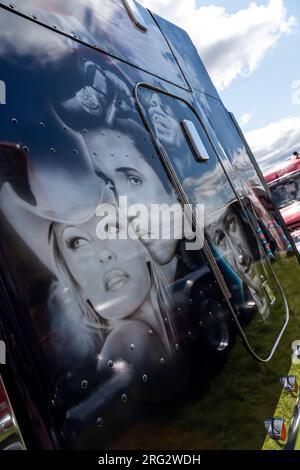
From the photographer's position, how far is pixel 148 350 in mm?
1112

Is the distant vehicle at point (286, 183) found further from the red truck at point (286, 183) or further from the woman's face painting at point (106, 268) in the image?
the woman's face painting at point (106, 268)

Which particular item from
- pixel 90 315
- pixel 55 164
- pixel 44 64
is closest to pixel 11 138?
pixel 55 164

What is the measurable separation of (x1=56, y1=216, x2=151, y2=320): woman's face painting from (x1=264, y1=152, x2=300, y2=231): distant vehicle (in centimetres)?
981

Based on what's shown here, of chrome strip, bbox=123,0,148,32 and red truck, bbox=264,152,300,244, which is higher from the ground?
chrome strip, bbox=123,0,148,32

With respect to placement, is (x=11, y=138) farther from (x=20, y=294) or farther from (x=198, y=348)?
(x=198, y=348)

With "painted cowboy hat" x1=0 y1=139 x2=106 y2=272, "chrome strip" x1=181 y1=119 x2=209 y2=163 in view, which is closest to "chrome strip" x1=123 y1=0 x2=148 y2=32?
"chrome strip" x1=181 y1=119 x2=209 y2=163

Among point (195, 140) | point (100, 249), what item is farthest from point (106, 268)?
point (195, 140)

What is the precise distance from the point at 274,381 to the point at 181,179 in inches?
39.4

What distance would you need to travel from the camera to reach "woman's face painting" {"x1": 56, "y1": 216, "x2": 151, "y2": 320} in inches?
39.8

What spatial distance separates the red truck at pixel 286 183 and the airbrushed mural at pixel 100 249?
930cm

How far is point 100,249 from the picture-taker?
3.63 feet

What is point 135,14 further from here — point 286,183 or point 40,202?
point 286,183

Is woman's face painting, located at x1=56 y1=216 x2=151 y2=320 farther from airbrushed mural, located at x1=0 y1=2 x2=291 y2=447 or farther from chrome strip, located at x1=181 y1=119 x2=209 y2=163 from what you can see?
chrome strip, located at x1=181 y1=119 x2=209 y2=163

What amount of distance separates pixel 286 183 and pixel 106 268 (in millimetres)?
11037
